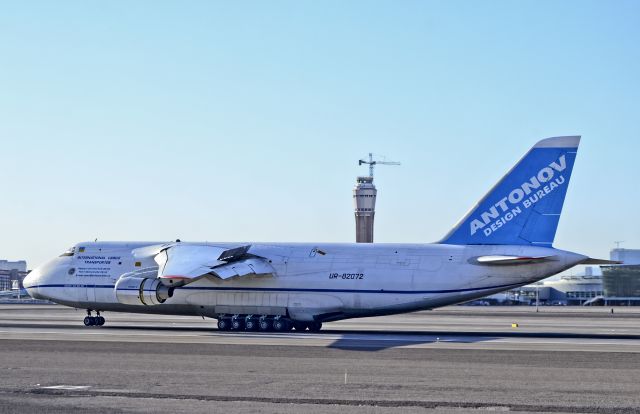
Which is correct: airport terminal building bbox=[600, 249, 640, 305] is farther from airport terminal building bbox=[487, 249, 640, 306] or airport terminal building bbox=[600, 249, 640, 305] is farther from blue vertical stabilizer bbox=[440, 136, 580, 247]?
blue vertical stabilizer bbox=[440, 136, 580, 247]

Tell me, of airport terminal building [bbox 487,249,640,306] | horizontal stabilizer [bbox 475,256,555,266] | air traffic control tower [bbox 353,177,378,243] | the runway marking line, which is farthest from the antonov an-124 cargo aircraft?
air traffic control tower [bbox 353,177,378,243]

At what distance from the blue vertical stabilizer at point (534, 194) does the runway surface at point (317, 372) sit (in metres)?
4.66

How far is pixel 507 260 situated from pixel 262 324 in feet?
40.5

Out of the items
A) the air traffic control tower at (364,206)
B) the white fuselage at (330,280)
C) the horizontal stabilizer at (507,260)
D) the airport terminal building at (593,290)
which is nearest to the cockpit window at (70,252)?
the white fuselage at (330,280)

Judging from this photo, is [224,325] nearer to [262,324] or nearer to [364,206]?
[262,324]

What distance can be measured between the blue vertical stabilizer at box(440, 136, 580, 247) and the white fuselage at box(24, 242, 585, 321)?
2.63ft

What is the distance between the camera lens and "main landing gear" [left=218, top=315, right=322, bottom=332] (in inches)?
1802

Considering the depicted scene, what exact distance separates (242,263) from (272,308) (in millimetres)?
2635

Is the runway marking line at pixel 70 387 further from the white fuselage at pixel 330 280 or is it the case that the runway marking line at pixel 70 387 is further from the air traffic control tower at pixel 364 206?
the air traffic control tower at pixel 364 206

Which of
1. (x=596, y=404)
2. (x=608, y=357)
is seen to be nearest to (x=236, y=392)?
(x=596, y=404)

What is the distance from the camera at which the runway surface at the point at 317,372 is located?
20.6m

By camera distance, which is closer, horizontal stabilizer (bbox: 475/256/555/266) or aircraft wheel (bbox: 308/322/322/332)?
horizontal stabilizer (bbox: 475/256/555/266)

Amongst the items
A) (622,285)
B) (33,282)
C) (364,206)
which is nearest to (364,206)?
(364,206)

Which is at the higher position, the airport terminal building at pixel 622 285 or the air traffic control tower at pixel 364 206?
the air traffic control tower at pixel 364 206
